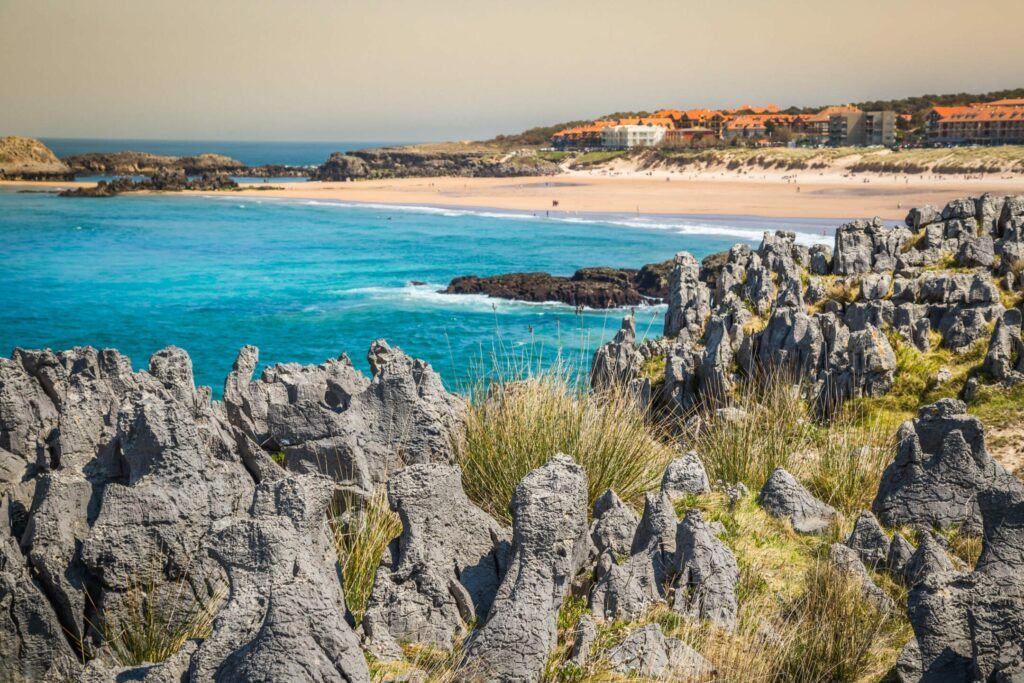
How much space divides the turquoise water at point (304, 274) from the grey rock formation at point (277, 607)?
8.58m

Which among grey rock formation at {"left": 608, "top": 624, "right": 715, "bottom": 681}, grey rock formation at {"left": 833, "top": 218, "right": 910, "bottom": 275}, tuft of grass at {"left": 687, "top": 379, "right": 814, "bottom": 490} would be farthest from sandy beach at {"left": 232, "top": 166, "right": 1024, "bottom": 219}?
grey rock formation at {"left": 608, "top": 624, "right": 715, "bottom": 681}

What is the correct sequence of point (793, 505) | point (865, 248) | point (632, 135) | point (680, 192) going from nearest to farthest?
point (793, 505) < point (865, 248) < point (680, 192) < point (632, 135)

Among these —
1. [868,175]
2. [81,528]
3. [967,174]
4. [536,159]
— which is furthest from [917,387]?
[536,159]

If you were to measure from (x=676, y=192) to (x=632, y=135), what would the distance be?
55535 mm

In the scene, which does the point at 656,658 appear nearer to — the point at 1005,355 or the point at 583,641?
the point at 583,641

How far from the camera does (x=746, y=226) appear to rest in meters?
43.3

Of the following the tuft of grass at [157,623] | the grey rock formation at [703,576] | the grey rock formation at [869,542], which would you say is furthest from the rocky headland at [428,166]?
the tuft of grass at [157,623]

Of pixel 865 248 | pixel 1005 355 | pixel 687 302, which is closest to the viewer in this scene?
pixel 1005 355

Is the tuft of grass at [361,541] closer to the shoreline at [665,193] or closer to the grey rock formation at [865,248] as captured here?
the grey rock formation at [865,248]

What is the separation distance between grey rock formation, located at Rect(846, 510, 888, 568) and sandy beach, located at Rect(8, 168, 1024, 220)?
132 feet

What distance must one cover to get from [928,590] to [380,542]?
2.54 meters

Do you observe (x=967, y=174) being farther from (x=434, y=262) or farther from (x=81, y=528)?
(x=81, y=528)

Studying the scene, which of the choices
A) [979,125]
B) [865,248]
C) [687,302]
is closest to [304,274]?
[687,302]

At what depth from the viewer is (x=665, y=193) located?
6366cm
